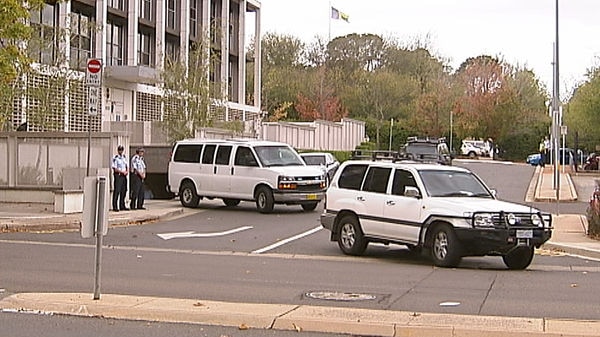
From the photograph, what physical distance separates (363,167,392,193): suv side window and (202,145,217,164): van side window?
12086mm

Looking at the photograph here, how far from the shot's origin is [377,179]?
1816 cm

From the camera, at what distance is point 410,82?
8656 cm

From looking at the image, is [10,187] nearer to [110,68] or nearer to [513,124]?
[110,68]

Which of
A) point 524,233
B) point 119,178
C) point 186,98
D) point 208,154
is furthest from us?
point 186,98

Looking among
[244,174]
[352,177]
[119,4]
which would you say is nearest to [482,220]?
[352,177]

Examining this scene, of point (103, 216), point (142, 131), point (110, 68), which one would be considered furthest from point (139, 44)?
point (103, 216)

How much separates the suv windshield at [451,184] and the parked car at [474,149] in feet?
200

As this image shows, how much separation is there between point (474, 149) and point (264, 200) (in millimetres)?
52382

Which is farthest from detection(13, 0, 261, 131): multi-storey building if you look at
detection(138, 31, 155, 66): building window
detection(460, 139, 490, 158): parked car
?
detection(460, 139, 490, 158): parked car

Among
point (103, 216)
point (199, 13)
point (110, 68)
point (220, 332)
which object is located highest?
point (199, 13)

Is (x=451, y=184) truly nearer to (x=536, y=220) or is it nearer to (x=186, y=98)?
(x=536, y=220)

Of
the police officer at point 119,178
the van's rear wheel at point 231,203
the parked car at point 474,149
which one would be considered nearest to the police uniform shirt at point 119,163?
the police officer at point 119,178

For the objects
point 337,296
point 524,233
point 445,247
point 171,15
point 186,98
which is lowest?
point 337,296

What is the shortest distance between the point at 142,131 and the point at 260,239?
2102 centimetres
